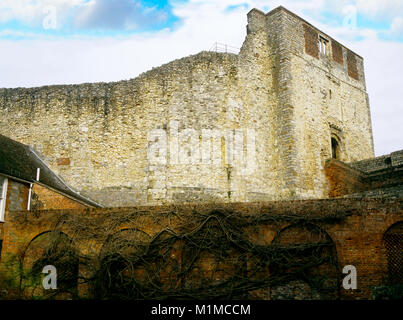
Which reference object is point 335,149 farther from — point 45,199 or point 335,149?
point 45,199

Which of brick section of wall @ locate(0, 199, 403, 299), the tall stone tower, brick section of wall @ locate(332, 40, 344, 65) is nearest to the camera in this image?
brick section of wall @ locate(0, 199, 403, 299)

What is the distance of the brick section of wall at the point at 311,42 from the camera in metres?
21.0

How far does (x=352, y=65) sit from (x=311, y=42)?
4001 millimetres

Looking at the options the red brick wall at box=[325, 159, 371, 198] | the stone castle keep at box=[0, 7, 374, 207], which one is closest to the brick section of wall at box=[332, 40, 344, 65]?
the stone castle keep at box=[0, 7, 374, 207]

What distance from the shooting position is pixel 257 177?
59.3 feet

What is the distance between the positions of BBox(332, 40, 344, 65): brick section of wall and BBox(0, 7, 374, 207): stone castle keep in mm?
2555

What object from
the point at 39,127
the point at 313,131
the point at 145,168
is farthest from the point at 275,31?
the point at 39,127

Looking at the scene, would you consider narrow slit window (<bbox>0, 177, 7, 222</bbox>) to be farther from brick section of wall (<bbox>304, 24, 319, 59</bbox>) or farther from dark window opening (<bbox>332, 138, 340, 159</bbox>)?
dark window opening (<bbox>332, 138, 340, 159</bbox>)

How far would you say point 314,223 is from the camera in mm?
10273

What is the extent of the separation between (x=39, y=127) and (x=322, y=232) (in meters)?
14.0

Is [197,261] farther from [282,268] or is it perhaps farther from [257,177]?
[257,177]

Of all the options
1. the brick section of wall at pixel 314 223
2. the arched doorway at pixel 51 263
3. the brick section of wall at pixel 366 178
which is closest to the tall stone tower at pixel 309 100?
the brick section of wall at pixel 366 178

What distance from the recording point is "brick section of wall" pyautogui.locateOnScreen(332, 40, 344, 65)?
74.2 ft
